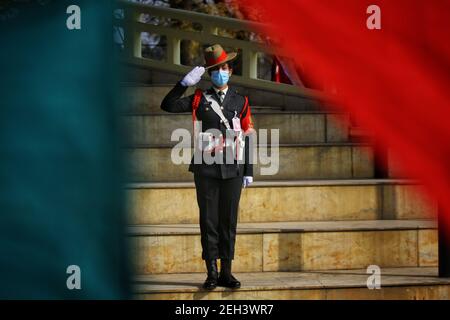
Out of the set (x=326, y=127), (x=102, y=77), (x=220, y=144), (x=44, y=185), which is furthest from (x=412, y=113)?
(x=326, y=127)

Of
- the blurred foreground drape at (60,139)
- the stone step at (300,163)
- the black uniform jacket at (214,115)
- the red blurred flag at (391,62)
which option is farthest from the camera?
the stone step at (300,163)

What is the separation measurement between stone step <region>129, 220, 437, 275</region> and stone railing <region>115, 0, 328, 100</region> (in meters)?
2.93

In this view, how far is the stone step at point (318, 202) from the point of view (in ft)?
25.7

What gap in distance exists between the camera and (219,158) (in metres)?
6.64

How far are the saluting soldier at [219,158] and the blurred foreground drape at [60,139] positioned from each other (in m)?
2.25

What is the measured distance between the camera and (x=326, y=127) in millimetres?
9430

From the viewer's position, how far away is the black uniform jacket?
6.64 m

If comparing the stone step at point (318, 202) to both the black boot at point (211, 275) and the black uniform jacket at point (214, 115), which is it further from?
the black boot at point (211, 275)

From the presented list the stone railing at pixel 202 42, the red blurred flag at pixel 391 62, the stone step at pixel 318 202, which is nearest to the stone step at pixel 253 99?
the stone railing at pixel 202 42

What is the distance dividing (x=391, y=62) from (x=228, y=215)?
2754 mm

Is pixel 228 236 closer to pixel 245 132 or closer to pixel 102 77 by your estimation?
pixel 245 132

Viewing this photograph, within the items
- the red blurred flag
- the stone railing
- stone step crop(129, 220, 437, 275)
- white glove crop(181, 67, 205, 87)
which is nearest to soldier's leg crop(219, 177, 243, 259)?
stone step crop(129, 220, 437, 275)

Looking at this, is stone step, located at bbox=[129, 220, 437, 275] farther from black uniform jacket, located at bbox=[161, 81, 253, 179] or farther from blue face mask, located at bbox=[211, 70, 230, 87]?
blue face mask, located at bbox=[211, 70, 230, 87]

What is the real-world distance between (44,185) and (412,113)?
1824 mm
